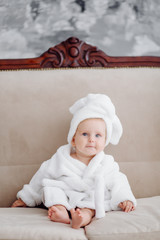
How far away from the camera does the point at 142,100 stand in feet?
6.12

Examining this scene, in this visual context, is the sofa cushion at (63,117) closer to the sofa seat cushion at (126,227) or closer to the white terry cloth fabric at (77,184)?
the white terry cloth fabric at (77,184)

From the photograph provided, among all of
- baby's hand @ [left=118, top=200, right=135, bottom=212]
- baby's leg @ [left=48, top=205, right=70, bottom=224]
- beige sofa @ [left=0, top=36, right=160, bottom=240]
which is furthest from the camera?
beige sofa @ [left=0, top=36, right=160, bottom=240]

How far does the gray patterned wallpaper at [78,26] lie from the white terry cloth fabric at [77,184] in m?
1.05

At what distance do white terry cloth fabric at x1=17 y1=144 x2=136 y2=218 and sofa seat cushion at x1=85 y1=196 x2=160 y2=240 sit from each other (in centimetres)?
13

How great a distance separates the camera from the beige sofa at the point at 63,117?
5.82 ft

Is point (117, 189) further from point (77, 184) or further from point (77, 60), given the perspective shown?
point (77, 60)

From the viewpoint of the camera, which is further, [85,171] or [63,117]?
[63,117]

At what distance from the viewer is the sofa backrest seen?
69.9 inches

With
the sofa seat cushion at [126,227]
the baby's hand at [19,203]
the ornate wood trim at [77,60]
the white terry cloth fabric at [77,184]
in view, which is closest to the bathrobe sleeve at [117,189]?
the white terry cloth fabric at [77,184]

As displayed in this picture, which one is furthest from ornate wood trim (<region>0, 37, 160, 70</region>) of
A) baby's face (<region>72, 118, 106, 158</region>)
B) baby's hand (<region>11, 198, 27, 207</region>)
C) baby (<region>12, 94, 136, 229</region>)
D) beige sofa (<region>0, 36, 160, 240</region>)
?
baby's hand (<region>11, 198, 27, 207</region>)

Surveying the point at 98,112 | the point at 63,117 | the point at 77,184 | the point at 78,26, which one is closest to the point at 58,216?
the point at 77,184

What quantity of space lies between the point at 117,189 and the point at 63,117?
24.2 inches

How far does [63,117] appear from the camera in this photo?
6.00 ft

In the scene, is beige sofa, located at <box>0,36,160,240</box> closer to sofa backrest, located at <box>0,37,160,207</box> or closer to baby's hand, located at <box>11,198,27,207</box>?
sofa backrest, located at <box>0,37,160,207</box>
